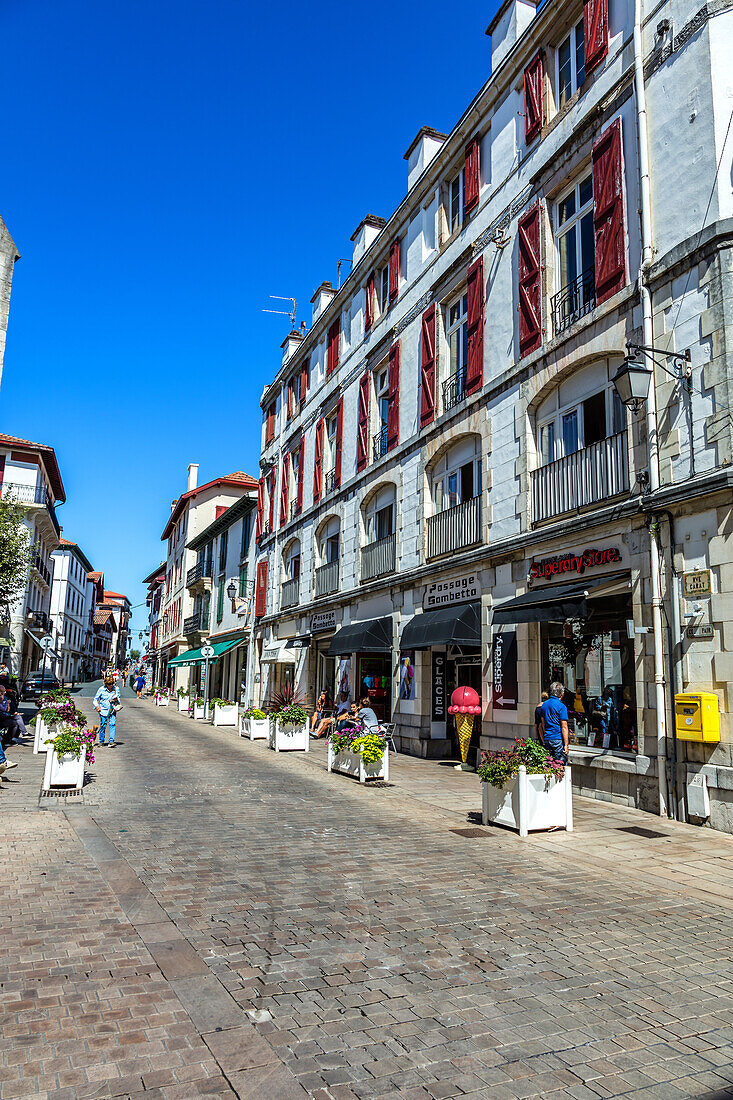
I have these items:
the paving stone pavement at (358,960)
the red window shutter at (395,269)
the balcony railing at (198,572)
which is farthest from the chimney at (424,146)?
the balcony railing at (198,572)

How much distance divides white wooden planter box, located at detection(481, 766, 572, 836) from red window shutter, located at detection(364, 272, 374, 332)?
17.3m

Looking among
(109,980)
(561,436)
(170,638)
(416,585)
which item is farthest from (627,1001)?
(170,638)

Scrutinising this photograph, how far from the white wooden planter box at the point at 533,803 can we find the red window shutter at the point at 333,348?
1980 cm

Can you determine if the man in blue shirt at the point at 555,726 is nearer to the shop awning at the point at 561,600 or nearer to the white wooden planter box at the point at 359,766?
the shop awning at the point at 561,600

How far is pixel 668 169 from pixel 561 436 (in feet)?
14.8

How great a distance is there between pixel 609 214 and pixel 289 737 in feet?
42.2

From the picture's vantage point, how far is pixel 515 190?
1570cm

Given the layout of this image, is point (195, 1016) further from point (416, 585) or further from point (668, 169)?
point (416, 585)

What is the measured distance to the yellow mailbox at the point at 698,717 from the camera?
9.38 m

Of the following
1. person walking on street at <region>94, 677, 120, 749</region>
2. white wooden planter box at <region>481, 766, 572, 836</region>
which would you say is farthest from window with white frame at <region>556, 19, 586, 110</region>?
person walking on street at <region>94, 677, 120, 749</region>

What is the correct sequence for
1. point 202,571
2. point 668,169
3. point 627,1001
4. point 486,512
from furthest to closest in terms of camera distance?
point 202,571
point 486,512
point 668,169
point 627,1001

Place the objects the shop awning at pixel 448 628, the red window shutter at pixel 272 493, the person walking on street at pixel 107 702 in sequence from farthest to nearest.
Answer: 1. the red window shutter at pixel 272 493
2. the person walking on street at pixel 107 702
3. the shop awning at pixel 448 628

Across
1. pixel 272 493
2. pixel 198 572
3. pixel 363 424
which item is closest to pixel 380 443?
pixel 363 424

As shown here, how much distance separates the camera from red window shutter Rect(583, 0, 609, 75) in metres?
13.1
